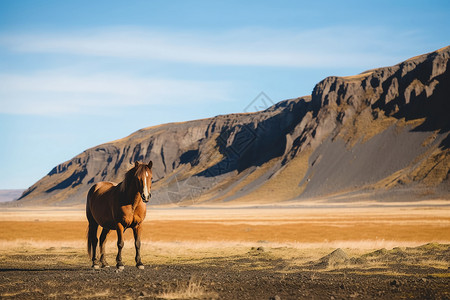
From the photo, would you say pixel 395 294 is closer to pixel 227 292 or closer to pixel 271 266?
pixel 227 292

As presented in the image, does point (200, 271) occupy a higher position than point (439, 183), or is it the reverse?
point (200, 271)

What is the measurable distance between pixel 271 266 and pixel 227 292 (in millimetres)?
7650

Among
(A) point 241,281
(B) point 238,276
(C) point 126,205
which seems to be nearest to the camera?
(A) point 241,281

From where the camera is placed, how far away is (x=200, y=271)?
1831cm

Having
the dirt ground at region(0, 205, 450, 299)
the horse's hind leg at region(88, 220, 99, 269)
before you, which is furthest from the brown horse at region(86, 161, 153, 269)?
the dirt ground at region(0, 205, 450, 299)

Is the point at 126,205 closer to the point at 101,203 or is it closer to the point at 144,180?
the point at 144,180

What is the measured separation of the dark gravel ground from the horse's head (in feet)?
8.53

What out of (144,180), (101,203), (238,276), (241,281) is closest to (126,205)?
(144,180)

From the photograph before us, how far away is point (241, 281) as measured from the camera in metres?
14.9

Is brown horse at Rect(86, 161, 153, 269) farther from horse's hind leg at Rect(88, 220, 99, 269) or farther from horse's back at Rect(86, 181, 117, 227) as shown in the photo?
horse's hind leg at Rect(88, 220, 99, 269)

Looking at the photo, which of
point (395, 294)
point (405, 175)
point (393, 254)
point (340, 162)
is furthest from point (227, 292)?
point (340, 162)

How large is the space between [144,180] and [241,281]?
4.57 meters

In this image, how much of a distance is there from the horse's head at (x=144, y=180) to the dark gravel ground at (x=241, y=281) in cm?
260

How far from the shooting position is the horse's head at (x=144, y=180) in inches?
647
